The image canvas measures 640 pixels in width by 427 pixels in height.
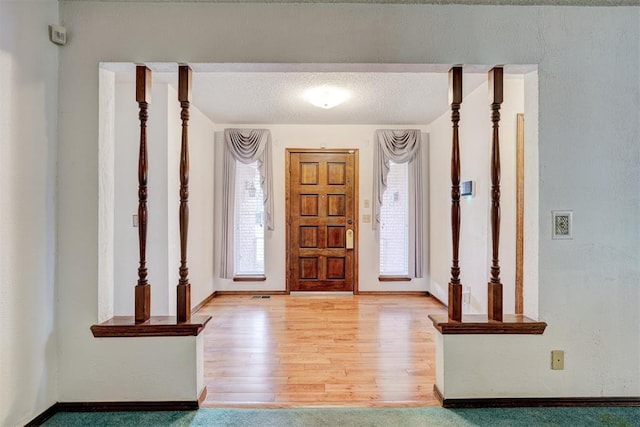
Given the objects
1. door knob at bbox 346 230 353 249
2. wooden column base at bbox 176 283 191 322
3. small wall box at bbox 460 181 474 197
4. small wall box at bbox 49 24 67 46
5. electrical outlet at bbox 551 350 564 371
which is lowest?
electrical outlet at bbox 551 350 564 371

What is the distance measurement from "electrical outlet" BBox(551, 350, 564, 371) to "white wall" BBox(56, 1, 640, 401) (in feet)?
0.10

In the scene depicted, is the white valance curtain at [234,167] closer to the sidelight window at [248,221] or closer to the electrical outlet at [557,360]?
the sidelight window at [248,221]

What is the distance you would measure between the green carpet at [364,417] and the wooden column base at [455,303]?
52cm

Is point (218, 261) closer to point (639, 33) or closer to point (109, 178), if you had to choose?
point (109, 178)

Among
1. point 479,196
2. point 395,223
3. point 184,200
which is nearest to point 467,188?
point 479,196

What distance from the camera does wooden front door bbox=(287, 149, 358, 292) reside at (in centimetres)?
497

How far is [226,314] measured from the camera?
4.04 m

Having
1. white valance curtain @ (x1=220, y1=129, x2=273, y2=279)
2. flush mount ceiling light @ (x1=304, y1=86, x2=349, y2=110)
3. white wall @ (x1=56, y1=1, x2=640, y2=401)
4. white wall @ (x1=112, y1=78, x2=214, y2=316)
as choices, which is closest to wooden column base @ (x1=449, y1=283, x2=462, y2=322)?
white wall @ (x1=56, y1=1, x2=640, y2=401)

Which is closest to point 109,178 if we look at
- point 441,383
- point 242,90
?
point 242,90

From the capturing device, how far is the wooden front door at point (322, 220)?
16.3 ft

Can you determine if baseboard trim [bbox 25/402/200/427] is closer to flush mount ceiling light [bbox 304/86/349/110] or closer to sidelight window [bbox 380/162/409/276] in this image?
flush mount ceiling light [bbox 304/86/349/110]

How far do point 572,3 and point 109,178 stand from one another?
287cm

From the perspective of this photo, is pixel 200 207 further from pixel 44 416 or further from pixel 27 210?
pixel 44 416

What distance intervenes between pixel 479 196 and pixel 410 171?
5.25ft
